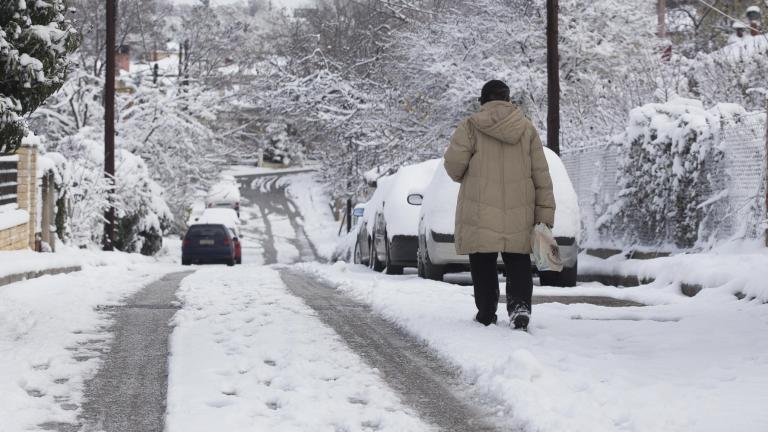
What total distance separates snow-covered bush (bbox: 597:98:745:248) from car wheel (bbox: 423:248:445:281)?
3.28 metres

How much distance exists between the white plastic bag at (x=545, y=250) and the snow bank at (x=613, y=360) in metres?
0.49

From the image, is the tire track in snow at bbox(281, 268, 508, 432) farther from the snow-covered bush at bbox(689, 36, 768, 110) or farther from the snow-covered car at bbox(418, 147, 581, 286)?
the snow-covered bush at bbox(689, 36, 768, 110)

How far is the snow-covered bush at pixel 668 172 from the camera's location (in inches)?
552

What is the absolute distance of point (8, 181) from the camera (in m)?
17.4

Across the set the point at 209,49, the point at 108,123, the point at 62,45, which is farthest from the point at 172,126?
the point at 62,45

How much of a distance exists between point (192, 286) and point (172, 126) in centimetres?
2671

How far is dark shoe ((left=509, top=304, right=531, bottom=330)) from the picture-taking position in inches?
309

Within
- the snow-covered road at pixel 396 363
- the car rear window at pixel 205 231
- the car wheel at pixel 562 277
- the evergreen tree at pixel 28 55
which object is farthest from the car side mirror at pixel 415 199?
the car rear window at pixel 205 231

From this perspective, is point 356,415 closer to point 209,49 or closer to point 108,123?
point 108,123

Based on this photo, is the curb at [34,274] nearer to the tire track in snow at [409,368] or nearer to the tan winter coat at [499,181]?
the tire track in snow at [409,368]

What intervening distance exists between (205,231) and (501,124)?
24.1 metres

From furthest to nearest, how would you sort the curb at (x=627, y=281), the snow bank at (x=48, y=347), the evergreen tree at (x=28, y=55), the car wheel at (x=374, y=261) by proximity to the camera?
the car wheel at (x=374, y=261)
the curb at (x=627, y=281)
the evergreen tree at (x=28, y=55)
the snow bank at (x=48, y=347)

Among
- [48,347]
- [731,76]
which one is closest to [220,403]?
[48,347]

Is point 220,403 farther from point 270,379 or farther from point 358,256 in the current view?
point 358,256
